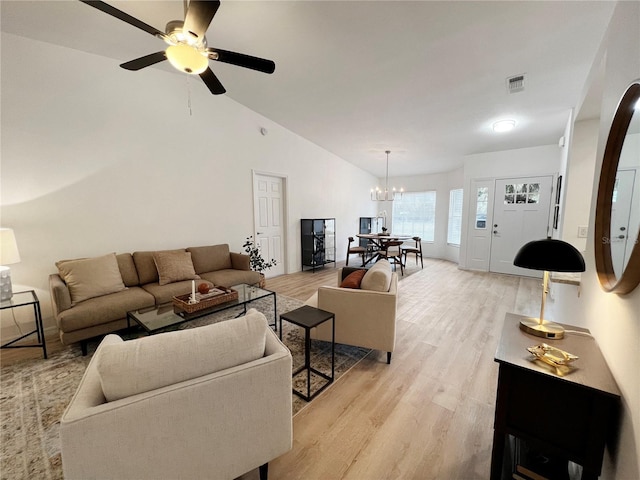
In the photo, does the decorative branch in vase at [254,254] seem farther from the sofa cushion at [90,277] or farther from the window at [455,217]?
the window at [455,217]

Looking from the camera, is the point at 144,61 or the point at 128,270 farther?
the point at 128,270

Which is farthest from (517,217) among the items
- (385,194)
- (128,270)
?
(128,270)

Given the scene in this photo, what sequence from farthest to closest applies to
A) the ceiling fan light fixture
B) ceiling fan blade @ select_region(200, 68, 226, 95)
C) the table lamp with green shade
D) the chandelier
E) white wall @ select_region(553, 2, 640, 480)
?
the chandelier, ceiling fan blade @ select_region(200, 68, 226, 95), the ceiling fan light fixture, the table lamp with green shade, white wall @ select_region(553, 2, 640, 480)

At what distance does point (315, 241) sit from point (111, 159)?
3.61m

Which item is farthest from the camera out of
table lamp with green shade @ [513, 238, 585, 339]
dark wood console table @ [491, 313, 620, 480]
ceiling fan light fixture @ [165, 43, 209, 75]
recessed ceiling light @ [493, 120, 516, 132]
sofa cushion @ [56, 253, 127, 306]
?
recessed ceiling light @ [493, 120, 516, 132]

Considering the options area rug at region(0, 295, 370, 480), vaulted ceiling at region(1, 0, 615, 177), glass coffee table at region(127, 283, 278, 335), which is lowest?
area rug at region(0, 295, 370, 480)

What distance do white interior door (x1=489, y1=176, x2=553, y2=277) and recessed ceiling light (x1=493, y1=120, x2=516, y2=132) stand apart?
1.54 metres

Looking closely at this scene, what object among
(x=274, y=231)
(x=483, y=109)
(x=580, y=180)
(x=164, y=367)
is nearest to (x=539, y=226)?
(x=580, y=180)

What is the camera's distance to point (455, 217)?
7.02m

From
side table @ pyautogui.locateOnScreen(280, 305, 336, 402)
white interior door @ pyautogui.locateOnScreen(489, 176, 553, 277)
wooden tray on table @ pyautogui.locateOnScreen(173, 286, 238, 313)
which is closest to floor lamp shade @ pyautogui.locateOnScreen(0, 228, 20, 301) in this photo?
wooden tray on table @ pyautogui.locateOnScreen(173, 286, 238, 313)

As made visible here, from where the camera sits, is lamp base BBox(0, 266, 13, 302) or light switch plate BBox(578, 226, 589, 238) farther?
light switch plate BBox(578, 226, 589, 238)

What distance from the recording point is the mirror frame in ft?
3.55

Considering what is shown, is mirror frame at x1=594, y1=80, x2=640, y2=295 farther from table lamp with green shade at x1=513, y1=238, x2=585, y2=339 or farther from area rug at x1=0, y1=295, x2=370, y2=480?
area rug at x1=0, y1=295, x2=370, y2=480

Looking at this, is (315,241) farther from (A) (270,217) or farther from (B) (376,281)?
(B) (376,281)
